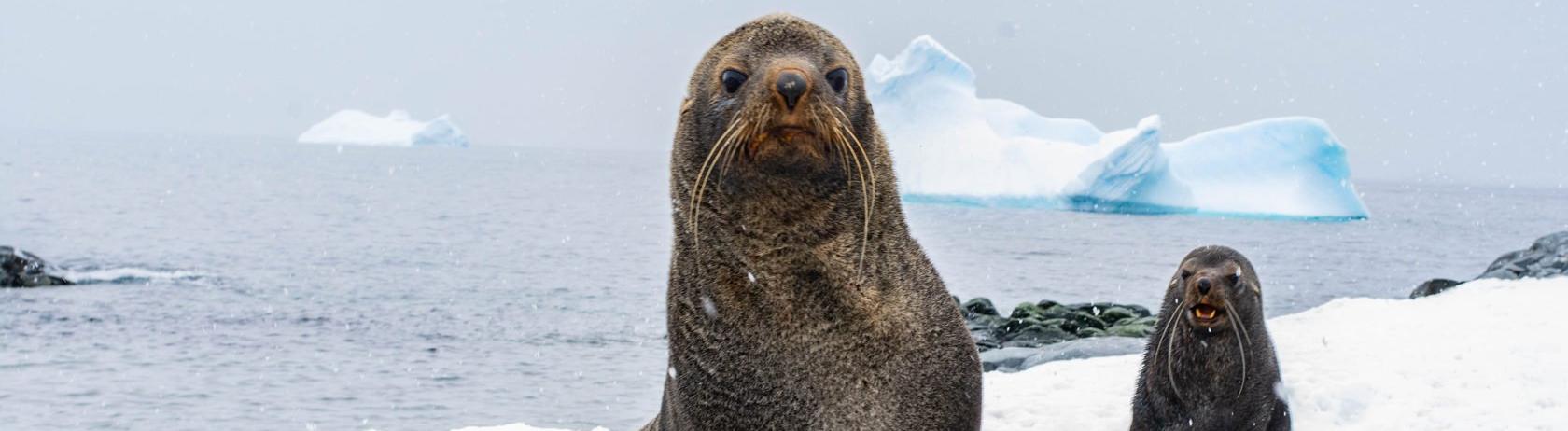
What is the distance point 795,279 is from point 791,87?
27.5 inches

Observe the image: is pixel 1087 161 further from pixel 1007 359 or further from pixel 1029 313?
pixel 1007 359

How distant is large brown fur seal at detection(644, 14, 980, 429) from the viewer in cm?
400

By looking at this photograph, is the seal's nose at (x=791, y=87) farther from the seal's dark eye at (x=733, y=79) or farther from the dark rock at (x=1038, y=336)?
the dark rock at (x=1038, y=336)

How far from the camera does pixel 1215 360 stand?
7.19 m

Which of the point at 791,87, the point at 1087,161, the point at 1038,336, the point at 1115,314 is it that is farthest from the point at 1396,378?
the point at 1087,161

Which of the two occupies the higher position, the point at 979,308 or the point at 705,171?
the point at 705,171

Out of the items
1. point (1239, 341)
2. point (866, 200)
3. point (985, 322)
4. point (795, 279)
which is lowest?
point (985, 322)

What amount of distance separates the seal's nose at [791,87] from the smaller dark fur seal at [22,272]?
93.0 ft

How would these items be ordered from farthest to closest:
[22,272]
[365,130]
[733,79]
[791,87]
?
1. [365,130]
2. [22,272]
3. [733,79]
4. [791,87]

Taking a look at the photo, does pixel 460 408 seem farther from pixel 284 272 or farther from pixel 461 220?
pixel 461 220

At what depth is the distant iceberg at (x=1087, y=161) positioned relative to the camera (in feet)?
136

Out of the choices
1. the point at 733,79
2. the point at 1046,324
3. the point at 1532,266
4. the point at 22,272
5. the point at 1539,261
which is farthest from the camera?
the point at 22,272

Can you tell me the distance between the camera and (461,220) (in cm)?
7225

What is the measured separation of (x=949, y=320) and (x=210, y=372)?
62.6ft
